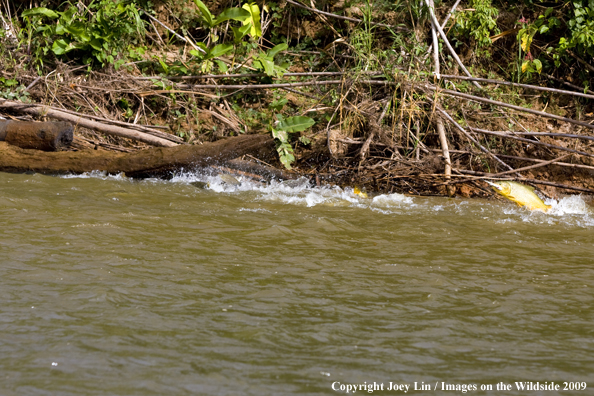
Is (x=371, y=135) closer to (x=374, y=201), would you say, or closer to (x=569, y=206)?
(x=374, y=201)

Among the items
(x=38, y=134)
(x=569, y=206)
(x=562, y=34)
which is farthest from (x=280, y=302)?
(x=562, y=34)

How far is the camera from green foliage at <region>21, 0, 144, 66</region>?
7.97 m

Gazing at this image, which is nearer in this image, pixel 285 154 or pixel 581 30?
pixel 285 154

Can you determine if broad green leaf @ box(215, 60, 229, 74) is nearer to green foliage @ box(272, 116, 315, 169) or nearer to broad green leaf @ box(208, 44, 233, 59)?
broad green leaf @ box(208, 44, 233, 59)

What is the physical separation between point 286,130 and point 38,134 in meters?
2.83

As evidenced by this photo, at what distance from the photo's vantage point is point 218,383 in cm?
208

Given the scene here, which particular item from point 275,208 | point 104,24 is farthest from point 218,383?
point 104,24

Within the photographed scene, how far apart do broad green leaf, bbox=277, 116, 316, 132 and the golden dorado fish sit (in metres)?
2.31

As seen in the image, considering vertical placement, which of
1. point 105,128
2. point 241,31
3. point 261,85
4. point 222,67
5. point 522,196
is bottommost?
point 522,196

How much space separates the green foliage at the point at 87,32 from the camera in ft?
26.2

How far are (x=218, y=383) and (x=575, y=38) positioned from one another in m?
7.57

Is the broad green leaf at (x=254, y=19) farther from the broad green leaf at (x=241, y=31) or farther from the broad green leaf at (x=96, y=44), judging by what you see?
the broad green leaf at (x=96, y=44)

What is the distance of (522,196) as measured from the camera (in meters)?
5.80

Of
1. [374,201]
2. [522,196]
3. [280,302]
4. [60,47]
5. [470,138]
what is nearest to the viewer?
[280,302]
